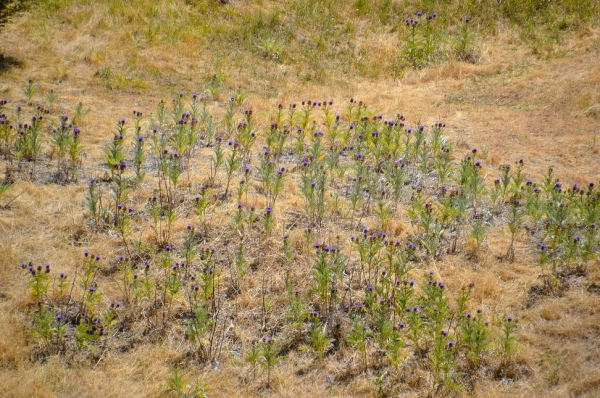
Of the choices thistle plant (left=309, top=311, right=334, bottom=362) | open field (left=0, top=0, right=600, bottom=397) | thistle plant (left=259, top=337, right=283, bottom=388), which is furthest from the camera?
thistle plant (left=309, top=311, right=334, bottom=362)

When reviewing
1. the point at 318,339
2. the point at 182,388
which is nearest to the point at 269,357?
the point at 318,339

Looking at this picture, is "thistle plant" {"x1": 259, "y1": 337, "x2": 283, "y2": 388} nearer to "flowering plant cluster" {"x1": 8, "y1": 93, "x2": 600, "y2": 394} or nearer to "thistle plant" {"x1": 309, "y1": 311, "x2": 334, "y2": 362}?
"flowering plant cluster" {"x1": 8, "y1": 93, "x2": 600, "y2": 394}

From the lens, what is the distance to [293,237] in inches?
226

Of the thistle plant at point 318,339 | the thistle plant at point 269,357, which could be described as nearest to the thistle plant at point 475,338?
the thistle plant at point 318,339

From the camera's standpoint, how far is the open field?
426 centimetres

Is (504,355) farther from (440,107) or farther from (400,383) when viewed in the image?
(440,107)

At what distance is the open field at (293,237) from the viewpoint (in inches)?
168

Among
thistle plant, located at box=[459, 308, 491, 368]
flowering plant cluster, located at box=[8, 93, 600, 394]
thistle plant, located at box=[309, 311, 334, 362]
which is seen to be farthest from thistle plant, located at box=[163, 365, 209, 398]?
thistle plant, located at box=[459, 308, 491, 368]

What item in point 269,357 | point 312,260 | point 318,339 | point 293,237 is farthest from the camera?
point 293,237

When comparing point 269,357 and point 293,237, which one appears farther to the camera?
Result: point 293,237

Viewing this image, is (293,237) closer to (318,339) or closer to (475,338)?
(318,339)

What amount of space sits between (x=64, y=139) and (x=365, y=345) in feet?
13.9

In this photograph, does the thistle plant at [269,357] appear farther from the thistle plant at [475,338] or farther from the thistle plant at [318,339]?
the thistle plant at [475,338]

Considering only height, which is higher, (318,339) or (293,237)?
(293,237)
